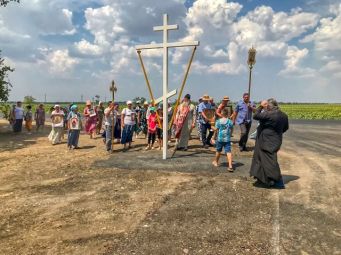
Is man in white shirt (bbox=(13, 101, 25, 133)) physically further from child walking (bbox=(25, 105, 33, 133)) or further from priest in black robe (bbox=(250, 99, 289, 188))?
priest in black robe (bbox=(250, 99, 289, 188))

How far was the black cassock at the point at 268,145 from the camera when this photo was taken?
7621mm

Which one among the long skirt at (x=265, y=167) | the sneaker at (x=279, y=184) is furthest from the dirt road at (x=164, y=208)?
the long skirt at (x=265, y=167)

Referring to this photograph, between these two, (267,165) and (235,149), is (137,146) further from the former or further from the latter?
(267,165)

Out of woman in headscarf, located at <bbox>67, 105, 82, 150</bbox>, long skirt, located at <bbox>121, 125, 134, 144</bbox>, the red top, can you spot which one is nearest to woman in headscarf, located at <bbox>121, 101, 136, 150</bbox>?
long skirt, located at <bbox>121, 125, 134, 144</bbox>

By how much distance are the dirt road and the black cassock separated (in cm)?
36

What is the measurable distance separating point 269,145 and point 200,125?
231 inches

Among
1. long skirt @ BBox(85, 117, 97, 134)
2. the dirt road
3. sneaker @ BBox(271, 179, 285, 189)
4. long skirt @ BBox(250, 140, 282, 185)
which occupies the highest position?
long skirt @ BBox(85, 117, 97, 134)

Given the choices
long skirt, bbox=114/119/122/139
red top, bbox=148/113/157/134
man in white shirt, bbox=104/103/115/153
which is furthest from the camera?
long skirt, bbox=114/119/122/139

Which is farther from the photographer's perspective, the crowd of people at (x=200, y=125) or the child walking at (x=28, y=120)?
the child walking at (x=28, y=120)

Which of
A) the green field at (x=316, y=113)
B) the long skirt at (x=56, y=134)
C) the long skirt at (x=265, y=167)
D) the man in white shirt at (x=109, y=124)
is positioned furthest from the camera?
the green field at (x=316, y=113)

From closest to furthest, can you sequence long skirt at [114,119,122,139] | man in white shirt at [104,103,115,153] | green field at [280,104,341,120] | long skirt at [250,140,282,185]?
long skirt at [250,140,282,185]
man in white shirt at [104,103,115,153]
long skirt at [114,119,122,139]
green field at [280,104,341,120]

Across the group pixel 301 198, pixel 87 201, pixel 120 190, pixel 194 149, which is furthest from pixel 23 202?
pixel 194 149

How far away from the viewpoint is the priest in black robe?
7617mm

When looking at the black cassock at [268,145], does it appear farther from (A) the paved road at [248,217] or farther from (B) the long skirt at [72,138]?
(B) the long skirt at [72,138]
